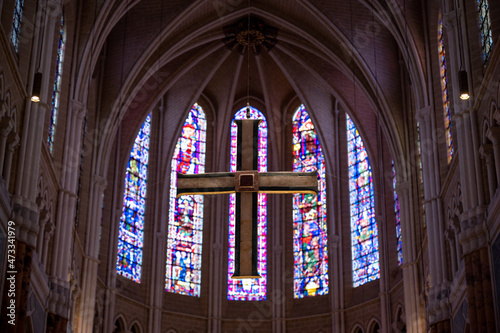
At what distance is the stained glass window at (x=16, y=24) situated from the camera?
17359 mm

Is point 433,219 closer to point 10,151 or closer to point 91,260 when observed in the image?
point 91,260

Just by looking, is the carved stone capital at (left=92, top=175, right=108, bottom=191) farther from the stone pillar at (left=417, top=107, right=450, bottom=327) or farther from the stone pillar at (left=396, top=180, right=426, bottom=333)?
the stone pillar at (left=417, top=107, right=450, bottom=327)

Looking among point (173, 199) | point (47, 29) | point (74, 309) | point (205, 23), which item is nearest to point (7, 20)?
point (47, 29)

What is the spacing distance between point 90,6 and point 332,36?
739 cm

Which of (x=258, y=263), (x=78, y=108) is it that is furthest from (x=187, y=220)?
(x=78, y=108)

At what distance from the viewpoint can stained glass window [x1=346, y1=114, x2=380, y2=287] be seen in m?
26.9

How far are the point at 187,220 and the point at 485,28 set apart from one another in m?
13.8

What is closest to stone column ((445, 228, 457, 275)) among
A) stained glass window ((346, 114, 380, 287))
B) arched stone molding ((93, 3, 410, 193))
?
arched stone molding ((93, 3, 410, 193))

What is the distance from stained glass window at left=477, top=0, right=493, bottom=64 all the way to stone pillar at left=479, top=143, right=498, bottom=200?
1668 millimetres

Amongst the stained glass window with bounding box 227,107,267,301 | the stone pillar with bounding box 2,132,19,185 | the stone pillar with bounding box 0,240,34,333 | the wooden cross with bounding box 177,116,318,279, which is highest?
the stained glass window with bounding box 227,107,267,301

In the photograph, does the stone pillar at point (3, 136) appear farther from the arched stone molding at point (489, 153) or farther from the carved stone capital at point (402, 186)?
the carved stone capital at point (402, 186)

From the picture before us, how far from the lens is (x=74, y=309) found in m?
23.0

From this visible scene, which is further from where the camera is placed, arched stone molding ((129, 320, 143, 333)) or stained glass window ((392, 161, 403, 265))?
arched stone molding ((129, 320, 143, 333))

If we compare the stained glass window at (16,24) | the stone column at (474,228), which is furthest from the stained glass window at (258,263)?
the stained glass window at (16,24)
